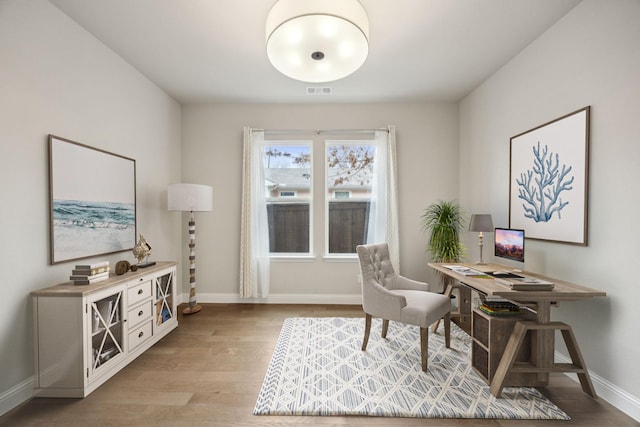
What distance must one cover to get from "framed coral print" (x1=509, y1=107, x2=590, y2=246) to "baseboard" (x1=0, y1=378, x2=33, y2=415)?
159 inches

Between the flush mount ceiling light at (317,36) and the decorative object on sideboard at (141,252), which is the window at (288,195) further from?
the flush mount ceiling light at (317,36)

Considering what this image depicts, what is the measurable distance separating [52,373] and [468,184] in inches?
175

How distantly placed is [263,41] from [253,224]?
223 cm

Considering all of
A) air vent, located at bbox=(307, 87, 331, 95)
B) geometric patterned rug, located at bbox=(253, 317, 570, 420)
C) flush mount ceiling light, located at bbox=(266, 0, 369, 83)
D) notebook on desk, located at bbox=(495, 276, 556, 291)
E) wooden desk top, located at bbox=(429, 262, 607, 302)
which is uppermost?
air vent, located at bbox=(307, 87, 331, 95)

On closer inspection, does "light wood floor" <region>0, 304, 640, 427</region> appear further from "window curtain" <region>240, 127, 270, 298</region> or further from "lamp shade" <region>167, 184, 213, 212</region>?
"lamp shade" <region>167, 184, 213, 212</region>

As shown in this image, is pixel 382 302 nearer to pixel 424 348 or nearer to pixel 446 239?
pixel 424 348

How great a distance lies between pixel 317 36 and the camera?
64.9 inches

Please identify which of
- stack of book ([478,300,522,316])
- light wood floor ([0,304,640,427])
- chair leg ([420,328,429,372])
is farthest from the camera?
chair leg ([420,328,429,372])

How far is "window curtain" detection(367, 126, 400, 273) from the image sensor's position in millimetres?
3943

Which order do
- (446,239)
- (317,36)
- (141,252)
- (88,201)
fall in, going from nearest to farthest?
(317,36), (88,201), (141,252), (446,239)

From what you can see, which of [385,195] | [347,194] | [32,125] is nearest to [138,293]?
[32,125]

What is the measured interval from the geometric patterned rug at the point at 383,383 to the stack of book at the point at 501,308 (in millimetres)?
531

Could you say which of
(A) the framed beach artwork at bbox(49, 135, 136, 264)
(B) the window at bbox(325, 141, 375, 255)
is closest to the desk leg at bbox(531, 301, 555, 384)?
(B) the window at bbox(325, 141, 375, 255)

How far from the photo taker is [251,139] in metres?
3.97
